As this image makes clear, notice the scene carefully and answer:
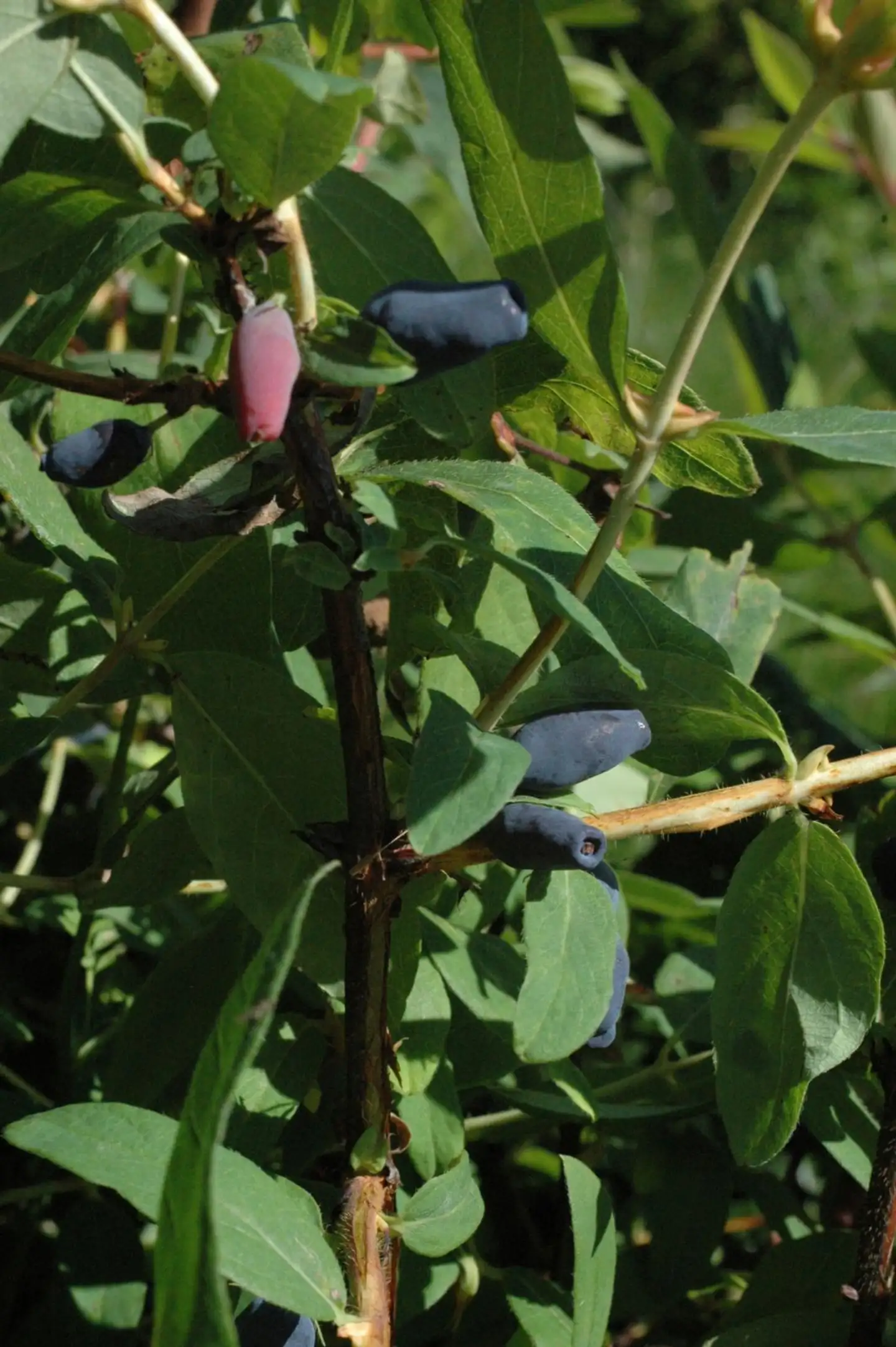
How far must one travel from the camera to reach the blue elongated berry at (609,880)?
2.04ft

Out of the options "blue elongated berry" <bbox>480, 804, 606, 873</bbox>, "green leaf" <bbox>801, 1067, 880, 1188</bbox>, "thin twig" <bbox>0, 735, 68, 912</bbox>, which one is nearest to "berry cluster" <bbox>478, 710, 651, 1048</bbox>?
"blue elongated berry" <bbox>480, 804, 606, 873</bbox>

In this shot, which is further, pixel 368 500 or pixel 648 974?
pixel 648 974

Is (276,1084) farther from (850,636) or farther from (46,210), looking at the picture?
(850,636)

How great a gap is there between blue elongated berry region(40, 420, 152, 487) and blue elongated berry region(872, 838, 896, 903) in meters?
0.42

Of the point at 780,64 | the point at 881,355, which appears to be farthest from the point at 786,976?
the point at 780,64

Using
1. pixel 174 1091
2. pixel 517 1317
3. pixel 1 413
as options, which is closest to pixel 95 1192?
pixel 174 1091

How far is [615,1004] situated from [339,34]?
0.43 meters

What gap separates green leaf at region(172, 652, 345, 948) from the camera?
61 centimetres

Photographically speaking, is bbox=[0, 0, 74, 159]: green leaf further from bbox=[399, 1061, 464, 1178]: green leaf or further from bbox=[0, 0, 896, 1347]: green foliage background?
bbox=[399, 1061, 464, 1178]: green leaf

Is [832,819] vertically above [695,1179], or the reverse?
[832,819]

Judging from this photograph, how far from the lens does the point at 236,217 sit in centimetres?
53

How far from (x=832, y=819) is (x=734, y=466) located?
0.16 meters

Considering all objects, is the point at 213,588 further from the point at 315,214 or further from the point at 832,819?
the point at 832,819

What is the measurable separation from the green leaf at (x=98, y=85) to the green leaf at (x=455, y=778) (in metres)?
0.24
